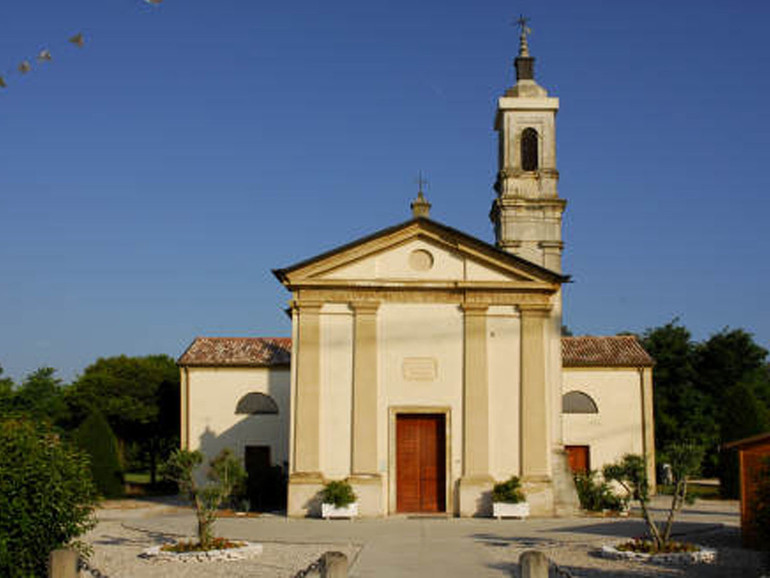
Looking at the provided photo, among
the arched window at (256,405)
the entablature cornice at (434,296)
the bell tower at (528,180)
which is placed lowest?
the arched window at (256,405)

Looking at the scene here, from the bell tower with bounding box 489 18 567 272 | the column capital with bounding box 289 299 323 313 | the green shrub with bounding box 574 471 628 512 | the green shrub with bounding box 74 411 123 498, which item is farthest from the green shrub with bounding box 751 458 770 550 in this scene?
the green shrub with bounding box 74 411 123 498

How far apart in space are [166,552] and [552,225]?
649 inches

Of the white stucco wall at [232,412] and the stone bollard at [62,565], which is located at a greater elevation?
the white stucco wall at [232,412]

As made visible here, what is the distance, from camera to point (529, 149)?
27469 millimetres

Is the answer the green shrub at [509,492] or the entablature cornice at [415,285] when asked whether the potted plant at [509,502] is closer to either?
the green shrub at [509,492]

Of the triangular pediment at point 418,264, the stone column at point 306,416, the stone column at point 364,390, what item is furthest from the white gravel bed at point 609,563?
the triangular pediment at point 418,264

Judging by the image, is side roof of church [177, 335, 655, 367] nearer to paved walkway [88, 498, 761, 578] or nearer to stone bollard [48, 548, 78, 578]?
paved walkway [88, 498, 761, 578]

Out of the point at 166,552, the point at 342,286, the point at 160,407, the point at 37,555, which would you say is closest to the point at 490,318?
the point at 342,286

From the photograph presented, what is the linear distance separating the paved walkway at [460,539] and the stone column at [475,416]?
787 mm

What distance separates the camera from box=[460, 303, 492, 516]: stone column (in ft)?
70.0

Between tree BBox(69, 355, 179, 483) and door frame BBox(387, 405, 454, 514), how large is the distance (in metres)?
17.4

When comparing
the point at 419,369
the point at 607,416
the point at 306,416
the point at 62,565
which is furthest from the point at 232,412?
the point at 62,565

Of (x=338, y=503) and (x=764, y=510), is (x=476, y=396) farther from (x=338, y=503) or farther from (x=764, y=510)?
(x=764, y=510)

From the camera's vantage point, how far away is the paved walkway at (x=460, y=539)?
13.5 metres
